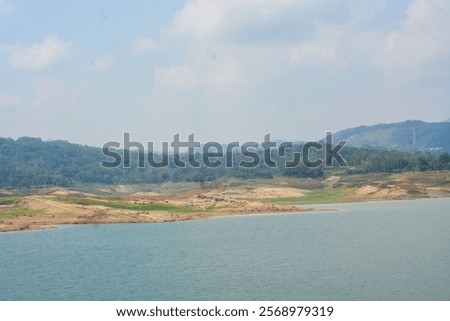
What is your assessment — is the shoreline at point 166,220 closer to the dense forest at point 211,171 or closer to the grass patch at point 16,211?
the grass patch at point 16,211

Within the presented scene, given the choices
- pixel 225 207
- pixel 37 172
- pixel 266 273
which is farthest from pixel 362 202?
pixel 37 172

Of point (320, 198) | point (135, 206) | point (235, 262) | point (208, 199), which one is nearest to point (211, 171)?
point (320, 198)

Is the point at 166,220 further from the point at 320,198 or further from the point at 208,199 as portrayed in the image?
the point at 320,198

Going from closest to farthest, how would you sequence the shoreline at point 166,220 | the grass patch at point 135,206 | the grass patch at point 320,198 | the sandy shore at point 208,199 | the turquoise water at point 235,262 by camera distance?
the turquoise water at point 235,262, the shoreline at point 166,220, the sandy shore at point 208,199, the grass patch at point 135,206, the grass patch at point 320,198

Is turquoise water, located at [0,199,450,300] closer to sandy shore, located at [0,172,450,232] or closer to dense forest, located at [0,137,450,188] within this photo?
sandy shore, located at [0,172,450,232]

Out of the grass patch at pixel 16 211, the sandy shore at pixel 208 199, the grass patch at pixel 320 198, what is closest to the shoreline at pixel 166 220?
the sandy shore at pixel 208 199

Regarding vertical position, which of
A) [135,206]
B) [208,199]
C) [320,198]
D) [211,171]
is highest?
[211,171]
